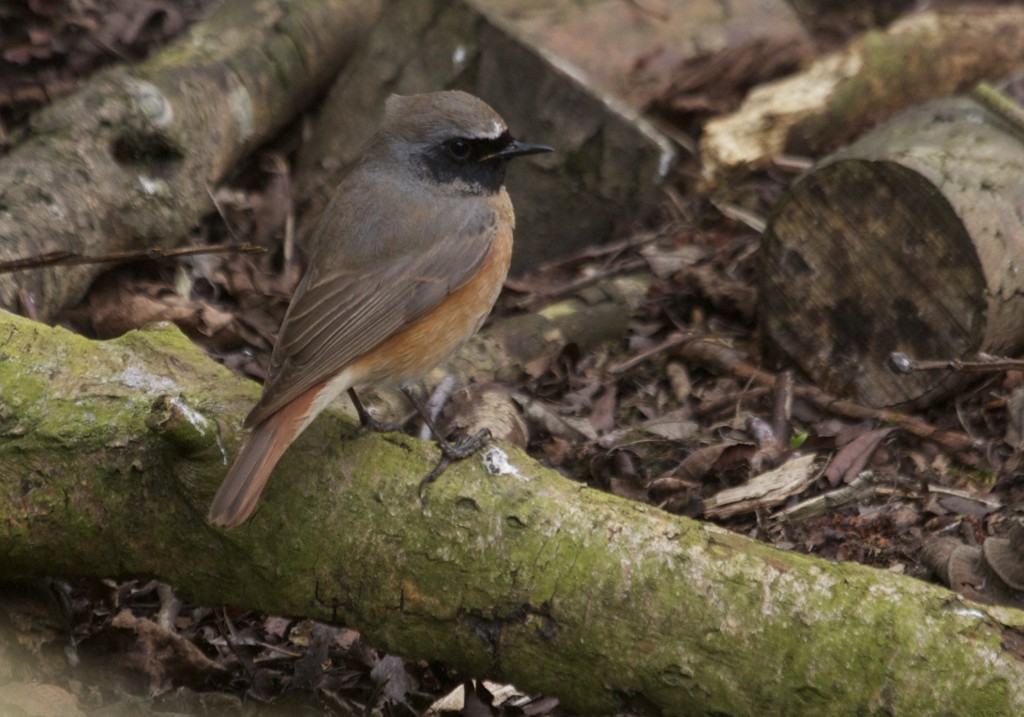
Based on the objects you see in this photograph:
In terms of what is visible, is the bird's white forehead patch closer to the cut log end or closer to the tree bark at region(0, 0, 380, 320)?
the cut log end

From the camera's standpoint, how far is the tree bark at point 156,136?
17.8 feet

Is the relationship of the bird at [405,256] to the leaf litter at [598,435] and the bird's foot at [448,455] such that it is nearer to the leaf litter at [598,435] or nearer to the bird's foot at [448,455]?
the bird's foot at [448,455]

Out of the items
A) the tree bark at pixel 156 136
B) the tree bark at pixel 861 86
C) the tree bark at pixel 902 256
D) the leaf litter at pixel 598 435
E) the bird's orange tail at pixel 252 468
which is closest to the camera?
the bird's orange tail at pixel 252 468

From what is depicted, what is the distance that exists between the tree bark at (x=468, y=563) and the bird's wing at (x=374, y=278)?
1.17ft

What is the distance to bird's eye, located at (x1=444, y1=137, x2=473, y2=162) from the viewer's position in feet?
16.0

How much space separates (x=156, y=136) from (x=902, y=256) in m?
3.74

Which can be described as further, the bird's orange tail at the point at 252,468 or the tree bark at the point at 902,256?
the tree bark at the point at 902,256

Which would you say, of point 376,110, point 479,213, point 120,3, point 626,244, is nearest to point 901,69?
point 626,244

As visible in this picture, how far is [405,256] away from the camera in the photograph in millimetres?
4668

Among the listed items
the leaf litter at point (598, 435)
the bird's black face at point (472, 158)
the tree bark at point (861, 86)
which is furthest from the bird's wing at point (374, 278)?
the tree bark at point (861, 86)

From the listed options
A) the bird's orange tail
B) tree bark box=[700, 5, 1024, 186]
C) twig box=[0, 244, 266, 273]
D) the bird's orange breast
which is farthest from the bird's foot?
tree bark box=[700, 5, 1024, 186]

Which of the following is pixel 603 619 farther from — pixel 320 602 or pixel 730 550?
pixel 320 602

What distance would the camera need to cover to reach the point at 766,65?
324 inches

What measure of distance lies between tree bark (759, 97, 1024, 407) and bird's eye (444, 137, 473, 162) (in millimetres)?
1690
